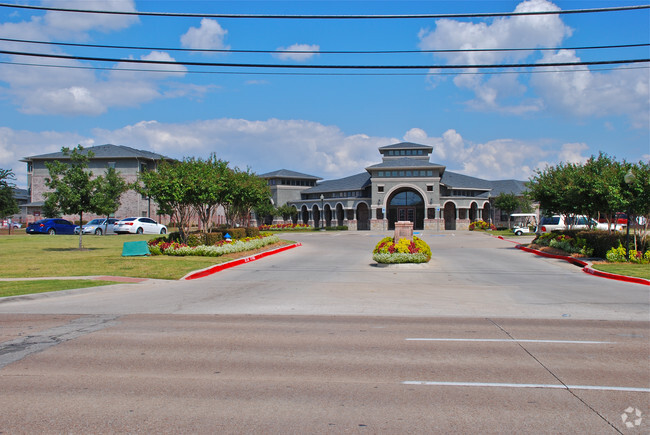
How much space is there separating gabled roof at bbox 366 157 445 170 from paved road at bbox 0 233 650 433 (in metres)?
52.3

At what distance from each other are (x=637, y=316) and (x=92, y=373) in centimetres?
1038

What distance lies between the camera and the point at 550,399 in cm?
534

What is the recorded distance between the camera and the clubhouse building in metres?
65.6

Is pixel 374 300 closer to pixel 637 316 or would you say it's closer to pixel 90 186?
pixel 637 316

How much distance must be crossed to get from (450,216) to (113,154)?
44.6 metres

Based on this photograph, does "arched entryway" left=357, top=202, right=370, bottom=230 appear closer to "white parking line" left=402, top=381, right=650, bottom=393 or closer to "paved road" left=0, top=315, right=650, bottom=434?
"paved road" left=0, top=315, right=650, bottom=434

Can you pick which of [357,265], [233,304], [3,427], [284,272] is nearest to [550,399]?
[3,427]

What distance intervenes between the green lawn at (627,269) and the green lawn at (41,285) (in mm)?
17174

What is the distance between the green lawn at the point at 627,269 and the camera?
56.3 ft

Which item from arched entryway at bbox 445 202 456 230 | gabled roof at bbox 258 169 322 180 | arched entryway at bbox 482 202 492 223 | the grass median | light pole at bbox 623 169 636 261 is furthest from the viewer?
gabled roof at bbox 258 169 322 180

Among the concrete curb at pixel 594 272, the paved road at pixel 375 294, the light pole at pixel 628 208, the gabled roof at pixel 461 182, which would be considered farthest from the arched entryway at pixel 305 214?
the light pole at pixel 628 208

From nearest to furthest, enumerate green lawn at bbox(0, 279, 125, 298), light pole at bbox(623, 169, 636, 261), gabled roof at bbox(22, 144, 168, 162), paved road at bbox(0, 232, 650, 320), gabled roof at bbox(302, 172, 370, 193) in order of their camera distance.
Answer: paved road at bbox(0, 232, 650, 320) < green lawn at bbox(0, 279, 125, 298) < light pole at bbox(623, 169, 636, 261) < gabled roof at bbox(22, 144, 168, 162) < gabled roof at bbox(302, 172, 370, 193)

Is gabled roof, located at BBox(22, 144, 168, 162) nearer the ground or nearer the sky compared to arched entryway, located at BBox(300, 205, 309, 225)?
nearer the sky

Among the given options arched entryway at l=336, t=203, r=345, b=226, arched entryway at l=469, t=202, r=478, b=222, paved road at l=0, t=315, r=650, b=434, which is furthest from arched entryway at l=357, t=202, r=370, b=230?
paved road at l=0, t=315, r=650, b=434
